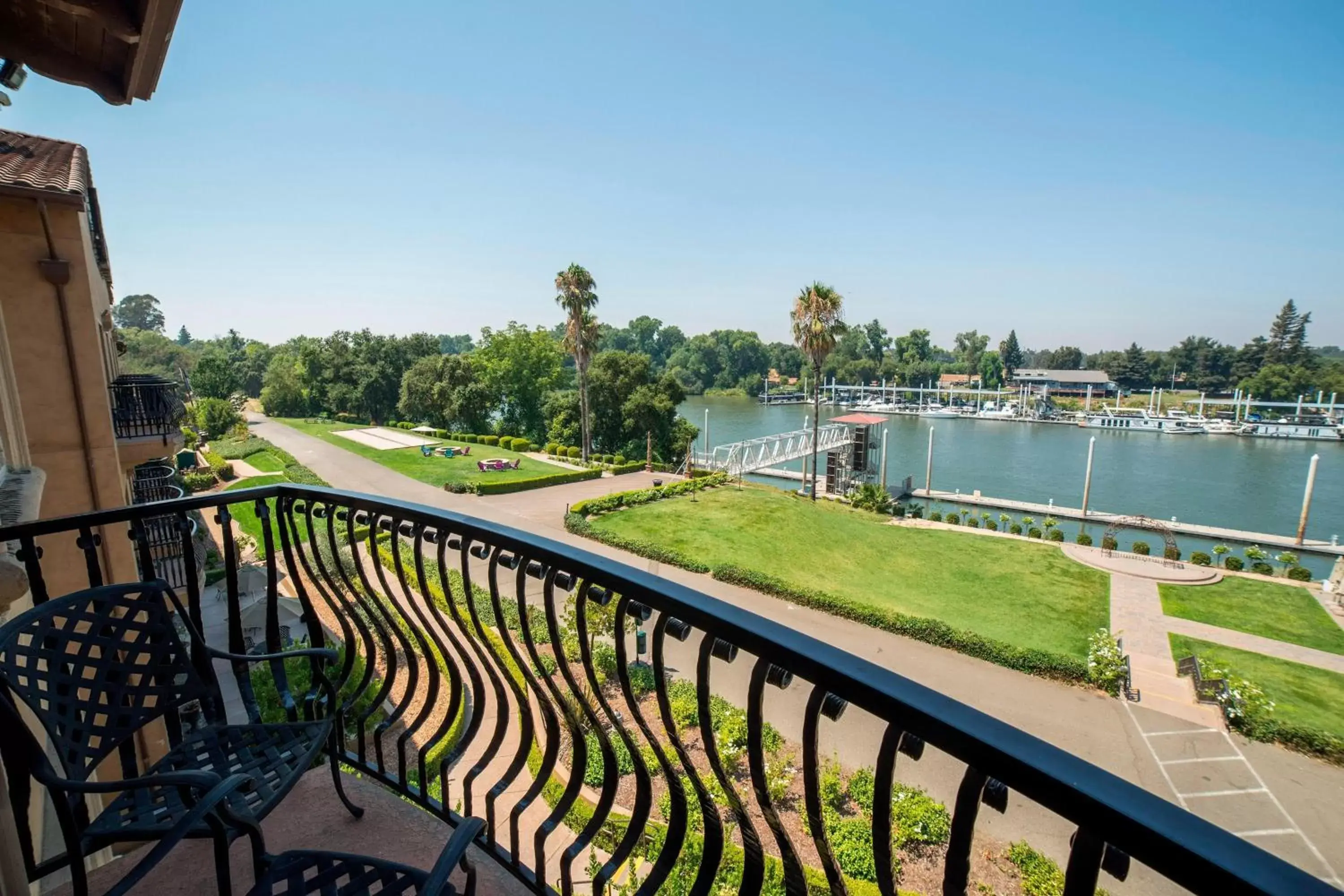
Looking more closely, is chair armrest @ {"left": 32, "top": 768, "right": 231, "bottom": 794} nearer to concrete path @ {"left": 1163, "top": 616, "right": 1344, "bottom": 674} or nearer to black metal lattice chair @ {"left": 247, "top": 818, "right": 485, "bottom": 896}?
black metal lattice chair @ {"left": 247, "top": 818, "right": 485, "bottom": 896}

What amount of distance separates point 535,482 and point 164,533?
17.6 metres

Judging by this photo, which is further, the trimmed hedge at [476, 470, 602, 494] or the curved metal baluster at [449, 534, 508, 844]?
the trimmed hedge at [476, 470, 602, 494]

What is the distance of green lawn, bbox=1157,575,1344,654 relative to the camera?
1513 cm

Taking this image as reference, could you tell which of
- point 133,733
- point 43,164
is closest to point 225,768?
point 133,733

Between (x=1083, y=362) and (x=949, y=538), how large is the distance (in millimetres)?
81899

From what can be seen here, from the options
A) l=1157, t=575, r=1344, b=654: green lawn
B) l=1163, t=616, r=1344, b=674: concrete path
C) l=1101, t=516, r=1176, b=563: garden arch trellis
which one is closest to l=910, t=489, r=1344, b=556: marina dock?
l=1101, t=516, r=1176, b=563: garden arch trellis

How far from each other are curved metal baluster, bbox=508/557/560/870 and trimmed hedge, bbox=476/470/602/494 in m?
21.5

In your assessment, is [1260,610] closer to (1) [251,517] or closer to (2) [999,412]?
(1) [251,517]

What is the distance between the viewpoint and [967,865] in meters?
0.79

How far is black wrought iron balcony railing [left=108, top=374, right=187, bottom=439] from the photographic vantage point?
690 centimetres

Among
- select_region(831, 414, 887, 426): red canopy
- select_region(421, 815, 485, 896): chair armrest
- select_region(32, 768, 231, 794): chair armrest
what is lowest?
select_region(831, 414, 887, 426): red canopy

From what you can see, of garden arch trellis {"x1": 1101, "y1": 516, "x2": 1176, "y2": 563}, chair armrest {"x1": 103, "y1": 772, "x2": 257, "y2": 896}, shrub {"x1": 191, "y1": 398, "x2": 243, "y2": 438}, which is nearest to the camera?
chair armrest {"x1": 103, "y1": 772, "x2": 257, "y2": 896}

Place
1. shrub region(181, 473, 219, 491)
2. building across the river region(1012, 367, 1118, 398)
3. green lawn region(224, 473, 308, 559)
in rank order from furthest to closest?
building across the river region(1012, 367, 1118, 398) < shrub region(181, 473, 219, 491) < green lawn region(224, 473, 308, 559)

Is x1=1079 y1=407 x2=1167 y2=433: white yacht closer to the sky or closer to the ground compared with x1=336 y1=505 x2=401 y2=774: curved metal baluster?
closer to the ground
